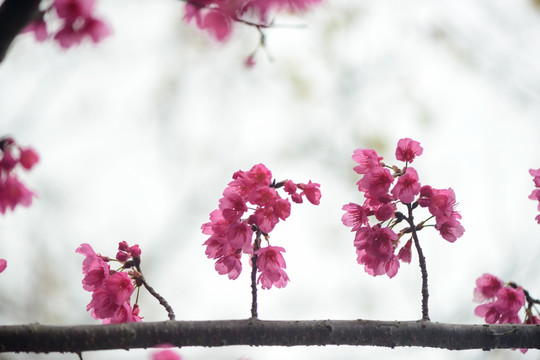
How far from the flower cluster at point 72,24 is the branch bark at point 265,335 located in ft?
2.93

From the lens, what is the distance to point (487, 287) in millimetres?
2162

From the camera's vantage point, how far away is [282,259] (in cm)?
187

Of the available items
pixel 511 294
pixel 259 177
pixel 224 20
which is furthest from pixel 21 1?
pixel 511 294

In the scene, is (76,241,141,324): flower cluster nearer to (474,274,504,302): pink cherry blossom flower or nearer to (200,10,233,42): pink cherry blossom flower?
(200,10,233,42): pink cherry blossom flower

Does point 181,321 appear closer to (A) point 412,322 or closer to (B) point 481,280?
(A) point 412,322

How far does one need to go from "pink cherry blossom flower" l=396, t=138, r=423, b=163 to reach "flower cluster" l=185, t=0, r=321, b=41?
2.40ft

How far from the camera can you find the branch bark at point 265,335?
1445mm

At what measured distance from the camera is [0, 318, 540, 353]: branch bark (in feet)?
4.74

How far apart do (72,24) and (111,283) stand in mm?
907

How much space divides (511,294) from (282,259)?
3.17ft

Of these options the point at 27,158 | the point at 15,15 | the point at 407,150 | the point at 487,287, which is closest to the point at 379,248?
the point at 407,150

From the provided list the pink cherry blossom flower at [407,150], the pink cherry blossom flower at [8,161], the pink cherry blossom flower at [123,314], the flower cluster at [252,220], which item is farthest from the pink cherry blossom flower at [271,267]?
the pink cherry blossom flower at [8,161]

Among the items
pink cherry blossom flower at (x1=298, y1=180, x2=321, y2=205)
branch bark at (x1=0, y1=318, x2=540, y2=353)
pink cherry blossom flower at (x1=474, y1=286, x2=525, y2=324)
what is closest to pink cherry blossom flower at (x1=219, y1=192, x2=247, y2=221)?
pink cherry blossom flower at (x1=298, y1=180, x2=321, y2=205)

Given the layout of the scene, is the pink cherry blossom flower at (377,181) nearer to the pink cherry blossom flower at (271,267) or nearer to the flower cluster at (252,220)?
the flower cluster at (252,220)
